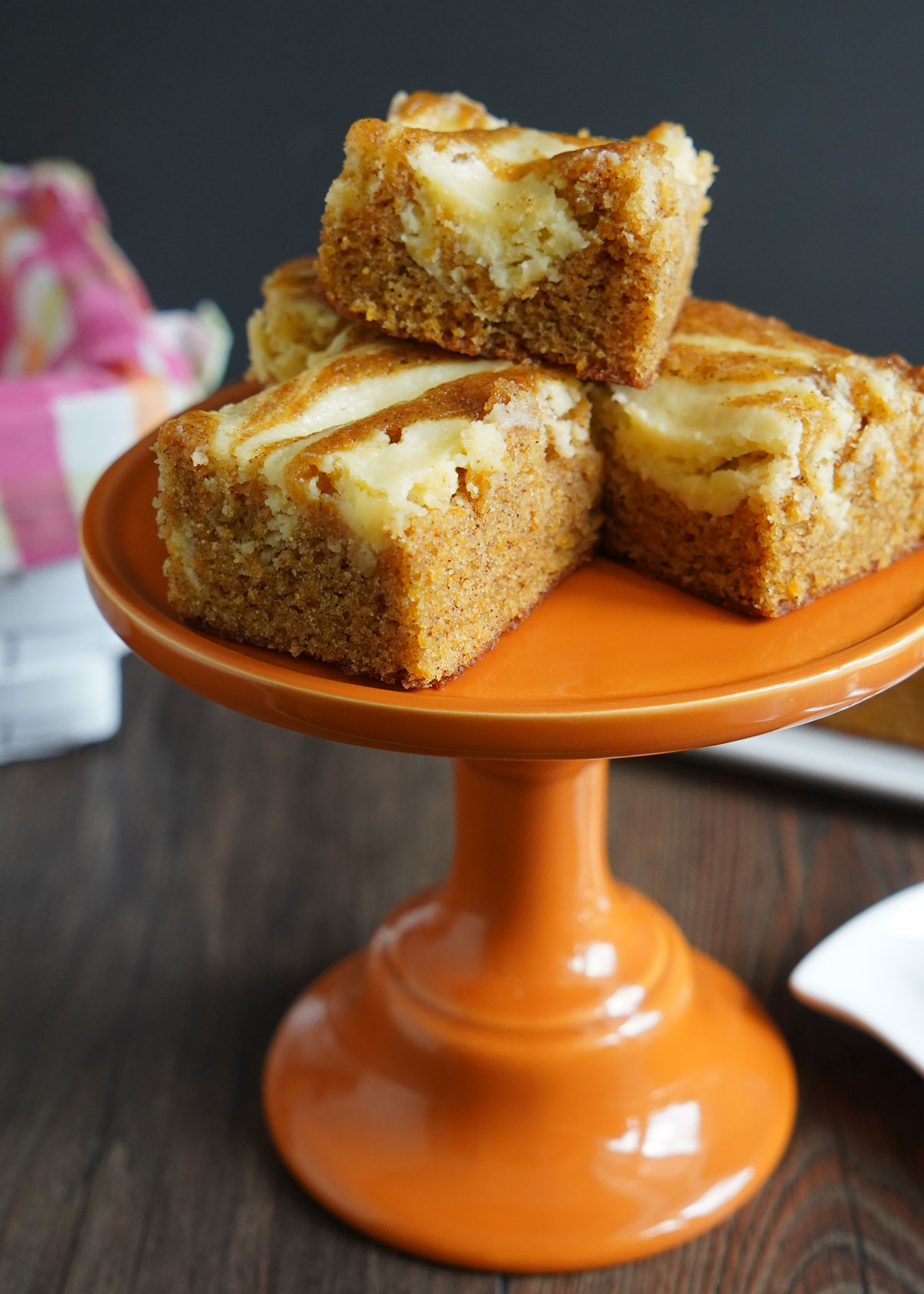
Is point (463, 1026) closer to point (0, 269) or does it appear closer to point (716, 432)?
point (716, 432)

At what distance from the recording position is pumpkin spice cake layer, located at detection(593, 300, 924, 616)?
3.10 feet

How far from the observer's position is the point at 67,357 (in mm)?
1867

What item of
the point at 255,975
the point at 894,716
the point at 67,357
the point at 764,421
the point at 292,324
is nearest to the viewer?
the point at 764,421

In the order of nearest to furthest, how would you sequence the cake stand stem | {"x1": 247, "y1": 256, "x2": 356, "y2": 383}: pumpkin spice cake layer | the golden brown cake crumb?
{"x1": 247, "y1": 256, "x2": 356, "y2": 383}: pumpkin spice cake layer
the cake stand stem
the golden brown cake crumb

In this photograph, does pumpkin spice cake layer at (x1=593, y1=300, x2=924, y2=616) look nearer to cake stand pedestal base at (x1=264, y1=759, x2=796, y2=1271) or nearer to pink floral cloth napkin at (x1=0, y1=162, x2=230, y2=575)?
cake stand pedestal base at (x1=264, y1=759, x2=796, y2=1271)

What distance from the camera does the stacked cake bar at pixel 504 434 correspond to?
872 millimetres

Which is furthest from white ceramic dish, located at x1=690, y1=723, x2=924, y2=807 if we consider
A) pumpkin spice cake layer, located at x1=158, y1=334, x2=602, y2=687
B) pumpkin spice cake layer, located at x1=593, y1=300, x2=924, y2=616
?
pumpkin spice cake layer, located at x1=158, y1=334, x2=602, y2=687

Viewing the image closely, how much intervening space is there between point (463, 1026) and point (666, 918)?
266mm

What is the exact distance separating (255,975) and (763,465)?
86 centimetres

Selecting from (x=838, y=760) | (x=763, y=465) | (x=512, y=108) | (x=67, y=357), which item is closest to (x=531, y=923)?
(x=763, y=465)

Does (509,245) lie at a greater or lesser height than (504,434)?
greater

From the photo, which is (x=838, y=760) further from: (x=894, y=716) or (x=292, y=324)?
(x=292, y=324)

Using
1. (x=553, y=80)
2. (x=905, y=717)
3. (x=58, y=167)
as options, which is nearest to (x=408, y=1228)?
(x=905, y=717)

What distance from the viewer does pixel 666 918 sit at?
1336mm
